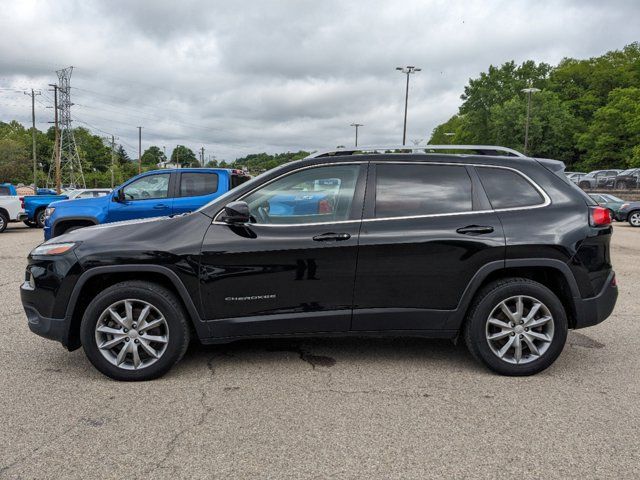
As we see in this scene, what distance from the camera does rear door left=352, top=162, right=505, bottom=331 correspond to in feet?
12.8

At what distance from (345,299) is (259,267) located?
680 millimetres

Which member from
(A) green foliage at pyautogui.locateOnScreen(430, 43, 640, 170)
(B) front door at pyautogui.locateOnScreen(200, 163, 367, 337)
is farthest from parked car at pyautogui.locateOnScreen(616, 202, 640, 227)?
(A) green foliage at pyautogui.locateOnScreen(430, 43, 640, 170)

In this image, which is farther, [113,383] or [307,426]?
[113,383]

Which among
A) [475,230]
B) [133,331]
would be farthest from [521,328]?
[133,331]

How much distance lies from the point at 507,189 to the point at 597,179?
36.3 meters

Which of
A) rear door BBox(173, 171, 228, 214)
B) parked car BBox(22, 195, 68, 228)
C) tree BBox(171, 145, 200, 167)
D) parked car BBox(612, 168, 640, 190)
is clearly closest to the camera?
rear door BBox(173, 171, 228, 214)

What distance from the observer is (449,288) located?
3.93 metres

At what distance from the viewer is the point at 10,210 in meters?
17.5

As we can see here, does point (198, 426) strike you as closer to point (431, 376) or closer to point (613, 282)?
point (431, 376)

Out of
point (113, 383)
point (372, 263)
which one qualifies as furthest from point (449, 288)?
point (113, 383)

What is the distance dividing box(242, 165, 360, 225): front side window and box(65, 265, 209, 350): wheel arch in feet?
2.57

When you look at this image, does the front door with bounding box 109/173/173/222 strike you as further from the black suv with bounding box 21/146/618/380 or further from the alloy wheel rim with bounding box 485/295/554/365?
the alloy wheel rim with bounding box 485/295/554/365

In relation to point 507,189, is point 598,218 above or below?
below

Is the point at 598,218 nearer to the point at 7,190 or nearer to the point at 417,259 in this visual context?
the point at 417,259
